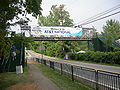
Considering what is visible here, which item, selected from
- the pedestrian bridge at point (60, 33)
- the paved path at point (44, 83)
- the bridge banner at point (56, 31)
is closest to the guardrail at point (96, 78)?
the paved path at point (44, 83)

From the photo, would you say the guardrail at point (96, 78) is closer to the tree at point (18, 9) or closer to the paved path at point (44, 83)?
the paved path at point (44, 83)

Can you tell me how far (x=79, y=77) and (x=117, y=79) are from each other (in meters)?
3.39

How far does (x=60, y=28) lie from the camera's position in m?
37.1

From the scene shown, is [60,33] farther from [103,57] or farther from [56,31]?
[103,57]

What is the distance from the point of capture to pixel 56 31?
36.3 metres

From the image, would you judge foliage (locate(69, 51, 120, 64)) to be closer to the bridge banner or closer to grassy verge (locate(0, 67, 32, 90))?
the bridge banner

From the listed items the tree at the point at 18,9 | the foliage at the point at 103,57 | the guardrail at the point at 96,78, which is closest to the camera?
the guardrail at the point at 96,78

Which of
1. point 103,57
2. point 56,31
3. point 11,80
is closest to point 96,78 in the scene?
point 11,80

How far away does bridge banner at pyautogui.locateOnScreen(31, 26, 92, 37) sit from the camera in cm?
3456

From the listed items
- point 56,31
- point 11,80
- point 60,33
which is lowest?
point 11,80

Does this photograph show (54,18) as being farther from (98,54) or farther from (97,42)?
(98,54)

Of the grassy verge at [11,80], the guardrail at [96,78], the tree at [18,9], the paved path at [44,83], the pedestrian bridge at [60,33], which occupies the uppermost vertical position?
the pedestrian bridge at [60,33]

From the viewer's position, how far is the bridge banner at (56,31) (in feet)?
113

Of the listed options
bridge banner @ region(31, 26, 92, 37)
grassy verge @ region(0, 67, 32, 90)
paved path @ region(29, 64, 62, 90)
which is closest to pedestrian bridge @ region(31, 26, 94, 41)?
bridge banner @ region(31, 26, 92, 37)
